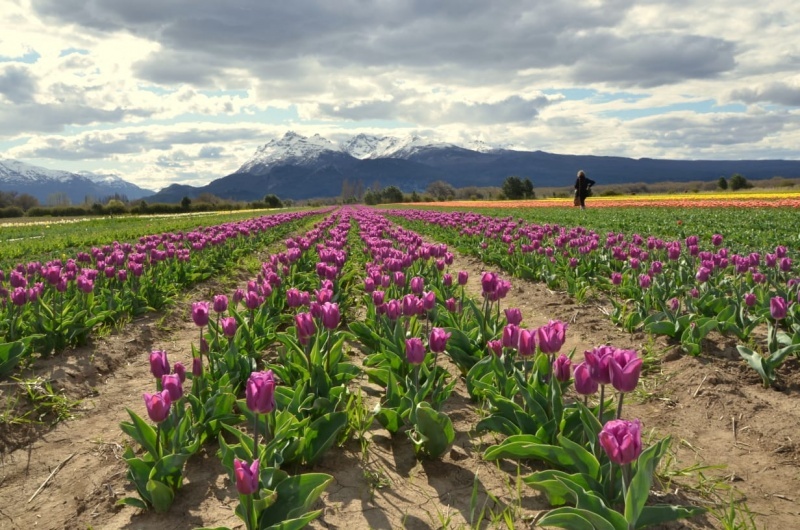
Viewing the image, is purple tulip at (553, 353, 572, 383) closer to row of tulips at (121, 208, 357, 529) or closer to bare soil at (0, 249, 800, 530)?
bare soil at (0, 249, 800, 530)

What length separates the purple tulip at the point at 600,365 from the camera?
2.75 m

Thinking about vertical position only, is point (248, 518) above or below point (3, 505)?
above

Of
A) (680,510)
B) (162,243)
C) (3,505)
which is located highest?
(162,243)

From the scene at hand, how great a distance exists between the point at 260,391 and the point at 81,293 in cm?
539

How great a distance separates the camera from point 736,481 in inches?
131

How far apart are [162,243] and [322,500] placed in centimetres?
820

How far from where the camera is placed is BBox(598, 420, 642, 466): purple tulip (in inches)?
88.9

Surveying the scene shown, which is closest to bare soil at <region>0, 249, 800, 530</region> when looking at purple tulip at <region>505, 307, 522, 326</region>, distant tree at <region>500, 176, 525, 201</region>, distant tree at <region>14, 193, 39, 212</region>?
purple tulip at <region>505, 307, 522, 326</region>

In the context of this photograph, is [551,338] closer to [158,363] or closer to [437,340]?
Answer: [437,340]

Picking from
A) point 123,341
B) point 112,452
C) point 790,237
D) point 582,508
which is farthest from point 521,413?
point 790,237

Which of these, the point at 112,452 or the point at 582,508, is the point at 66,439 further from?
the point at 582,508

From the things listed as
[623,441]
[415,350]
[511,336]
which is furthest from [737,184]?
[623,441]

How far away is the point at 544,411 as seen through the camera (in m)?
3.53

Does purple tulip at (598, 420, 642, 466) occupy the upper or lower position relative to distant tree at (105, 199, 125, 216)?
lower
